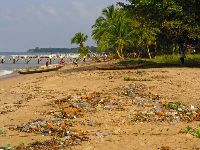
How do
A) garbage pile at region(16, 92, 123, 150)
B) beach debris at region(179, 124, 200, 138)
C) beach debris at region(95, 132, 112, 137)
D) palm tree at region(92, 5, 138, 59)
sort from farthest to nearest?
1. palm tree at region(92, 5, 138, 59)
2. beach debris at region(95, 132, 112, 137)
3. beach debris at region(179, 124, 200, 138)
4. garbage pile at region(16, 92, 123, 150)

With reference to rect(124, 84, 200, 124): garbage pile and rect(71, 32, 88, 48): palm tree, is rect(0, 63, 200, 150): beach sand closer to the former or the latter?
rect(124, 84, 200, 124): garbage pile

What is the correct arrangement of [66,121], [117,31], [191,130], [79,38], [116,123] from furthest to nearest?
[79,38]
[117,31]
[66,121]
[116,123]
[191,130]

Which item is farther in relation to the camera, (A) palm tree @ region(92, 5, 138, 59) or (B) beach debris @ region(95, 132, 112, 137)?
(A) palm tree @ region(92, 5, 138, 59)

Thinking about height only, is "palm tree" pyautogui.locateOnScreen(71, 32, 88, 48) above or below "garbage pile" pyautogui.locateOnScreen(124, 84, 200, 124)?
above

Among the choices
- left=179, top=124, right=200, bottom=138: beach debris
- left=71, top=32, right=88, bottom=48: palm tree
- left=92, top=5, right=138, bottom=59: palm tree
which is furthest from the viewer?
left=71, top=32, right=88, bottom=48: palm tree

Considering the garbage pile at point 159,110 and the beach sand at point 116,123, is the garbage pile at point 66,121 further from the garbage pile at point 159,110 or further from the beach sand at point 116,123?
the garbage pile at point 159,110

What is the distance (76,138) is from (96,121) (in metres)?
2.65

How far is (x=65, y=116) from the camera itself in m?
17.6

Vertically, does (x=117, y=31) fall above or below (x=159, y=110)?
above

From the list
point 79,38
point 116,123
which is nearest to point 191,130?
point 116,123

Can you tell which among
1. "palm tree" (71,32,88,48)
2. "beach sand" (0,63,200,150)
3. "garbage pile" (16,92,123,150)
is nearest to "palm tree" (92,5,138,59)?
"palm tree" (71,32,88,48)

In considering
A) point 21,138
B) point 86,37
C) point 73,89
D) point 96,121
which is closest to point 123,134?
point 96,121

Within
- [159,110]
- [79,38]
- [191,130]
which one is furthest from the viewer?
[79,38]

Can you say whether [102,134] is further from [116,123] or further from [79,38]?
[79,38]
